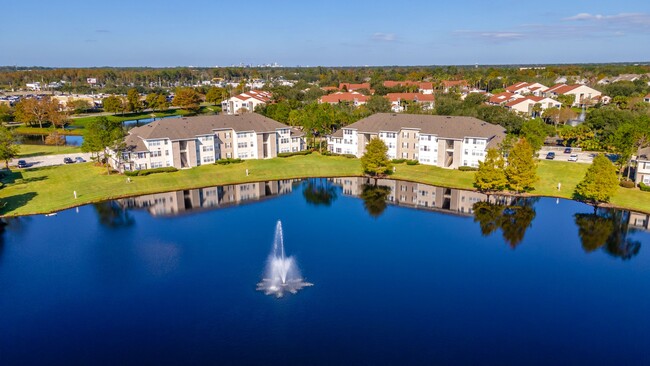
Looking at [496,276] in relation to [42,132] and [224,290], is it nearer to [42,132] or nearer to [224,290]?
[224,290]

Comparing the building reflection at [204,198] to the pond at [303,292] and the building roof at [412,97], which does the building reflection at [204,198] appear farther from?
the building roof at [412,97]

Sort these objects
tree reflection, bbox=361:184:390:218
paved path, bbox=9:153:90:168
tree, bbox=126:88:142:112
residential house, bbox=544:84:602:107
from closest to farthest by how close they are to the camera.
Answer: tree reflection, bbox=361:184:390:218 → paved path, bbox=9:153:90:168 → tree, bbox=126:88:142:112 → residential house, bbox=544:84:602:107

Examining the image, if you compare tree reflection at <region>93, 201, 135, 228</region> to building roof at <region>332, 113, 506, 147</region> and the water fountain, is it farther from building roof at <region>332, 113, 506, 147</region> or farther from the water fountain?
building roof at <region>332, 113, 506, 147</region>

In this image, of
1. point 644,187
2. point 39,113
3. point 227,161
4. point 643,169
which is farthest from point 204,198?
point 39,113

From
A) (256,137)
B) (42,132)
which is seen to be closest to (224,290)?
(256,137)

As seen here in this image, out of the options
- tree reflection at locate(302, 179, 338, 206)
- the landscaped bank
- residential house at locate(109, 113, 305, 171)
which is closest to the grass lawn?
the landscaped bank

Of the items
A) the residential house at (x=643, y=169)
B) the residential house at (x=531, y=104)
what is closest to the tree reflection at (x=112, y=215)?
the residential house at (x=643, y=169)
